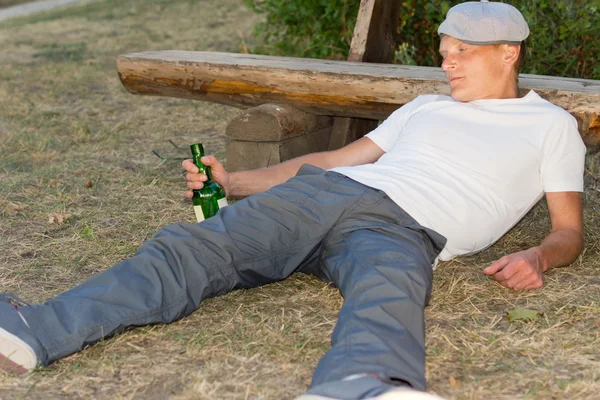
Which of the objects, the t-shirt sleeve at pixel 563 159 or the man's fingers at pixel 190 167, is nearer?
the t-shirt sleeve at pixel 563 159

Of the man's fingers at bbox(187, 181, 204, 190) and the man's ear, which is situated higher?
the man's ear

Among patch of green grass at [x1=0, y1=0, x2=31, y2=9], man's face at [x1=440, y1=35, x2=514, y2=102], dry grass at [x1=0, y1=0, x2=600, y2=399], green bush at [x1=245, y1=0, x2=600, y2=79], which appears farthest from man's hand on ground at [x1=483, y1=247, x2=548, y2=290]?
patch of green grass at [x1=0, y1=0, x2=31, y2=9]

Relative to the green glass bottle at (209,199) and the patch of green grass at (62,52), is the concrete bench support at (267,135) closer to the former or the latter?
the green glass bottle at (209,199)

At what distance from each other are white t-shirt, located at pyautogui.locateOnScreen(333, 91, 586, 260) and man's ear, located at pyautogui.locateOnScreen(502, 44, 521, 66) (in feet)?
0.54

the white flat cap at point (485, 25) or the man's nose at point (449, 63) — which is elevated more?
the white flat cap at point (485, 25)

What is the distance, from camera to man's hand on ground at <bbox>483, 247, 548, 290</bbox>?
3180 millimetres

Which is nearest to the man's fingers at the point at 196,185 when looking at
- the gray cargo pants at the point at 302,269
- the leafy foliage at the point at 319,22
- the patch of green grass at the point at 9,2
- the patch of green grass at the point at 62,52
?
the gray cargo pants at the point at 302,269

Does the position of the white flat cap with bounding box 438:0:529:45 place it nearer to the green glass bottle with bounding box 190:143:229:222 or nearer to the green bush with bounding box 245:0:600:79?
the green glass bottle with bounding box 190:143:229:222

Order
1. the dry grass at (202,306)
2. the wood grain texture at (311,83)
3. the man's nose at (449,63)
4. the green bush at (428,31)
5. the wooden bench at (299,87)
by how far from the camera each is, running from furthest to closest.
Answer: the green bush at (428,31), the wooden bench at (299,87), the wood grain texture at (311,83), the man's nose at (449,63), the dry grass at (202,306)

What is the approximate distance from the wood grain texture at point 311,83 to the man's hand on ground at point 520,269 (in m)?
1.04

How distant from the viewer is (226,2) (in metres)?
13.5

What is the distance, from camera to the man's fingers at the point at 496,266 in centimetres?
314

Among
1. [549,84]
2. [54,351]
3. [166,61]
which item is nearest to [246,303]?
[54,351]

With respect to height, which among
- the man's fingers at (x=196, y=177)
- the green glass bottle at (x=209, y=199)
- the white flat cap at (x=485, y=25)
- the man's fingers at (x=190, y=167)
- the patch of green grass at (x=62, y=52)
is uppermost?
the white flat cap at (x=485, y=25)
